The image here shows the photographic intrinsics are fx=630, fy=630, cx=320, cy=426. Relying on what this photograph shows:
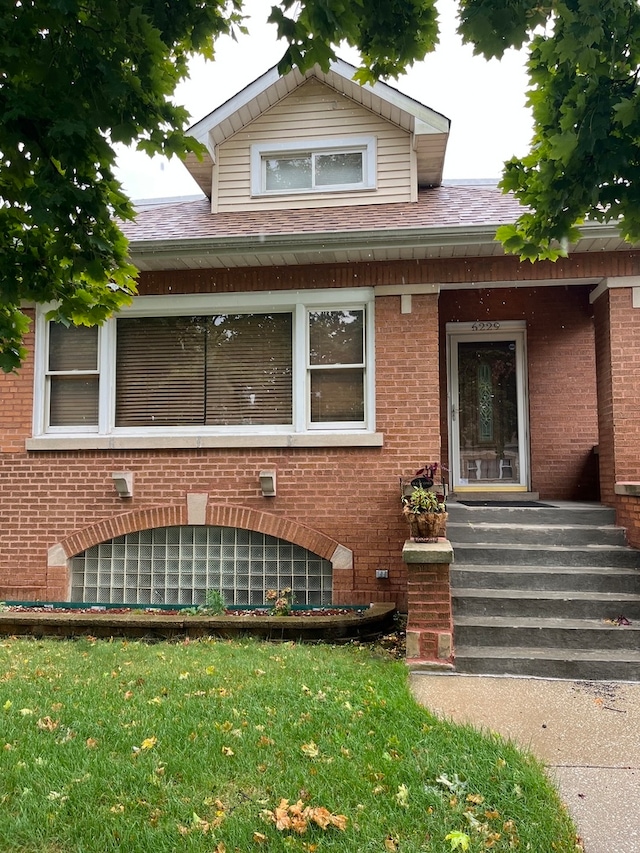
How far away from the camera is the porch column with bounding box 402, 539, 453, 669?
5.01 meters

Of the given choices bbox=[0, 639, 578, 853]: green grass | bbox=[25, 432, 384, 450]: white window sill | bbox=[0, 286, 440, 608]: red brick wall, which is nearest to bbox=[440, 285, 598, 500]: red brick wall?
bbox=[0, 286, 440, 608]: red brick wall

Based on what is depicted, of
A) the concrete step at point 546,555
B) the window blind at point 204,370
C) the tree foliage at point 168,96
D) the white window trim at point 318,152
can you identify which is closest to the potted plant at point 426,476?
the concrete step at point 546,555

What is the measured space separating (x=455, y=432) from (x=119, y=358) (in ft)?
15.0

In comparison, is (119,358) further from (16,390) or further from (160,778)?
(160,778)

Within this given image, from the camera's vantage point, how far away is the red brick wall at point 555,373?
8.45 metres

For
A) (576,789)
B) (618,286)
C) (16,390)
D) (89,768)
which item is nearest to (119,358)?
(16,390)

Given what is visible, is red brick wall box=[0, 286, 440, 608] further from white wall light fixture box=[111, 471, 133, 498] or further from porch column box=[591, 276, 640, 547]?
porch column box=[591, 276, 640, 547]

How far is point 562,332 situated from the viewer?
28.3 feet

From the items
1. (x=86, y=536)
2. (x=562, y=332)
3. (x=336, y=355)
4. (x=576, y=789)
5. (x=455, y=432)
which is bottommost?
(x=576, y=789)

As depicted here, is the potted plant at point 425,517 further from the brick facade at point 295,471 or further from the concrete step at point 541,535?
the brick facade at point 295,471

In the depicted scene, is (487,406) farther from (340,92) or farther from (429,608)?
(340,92)

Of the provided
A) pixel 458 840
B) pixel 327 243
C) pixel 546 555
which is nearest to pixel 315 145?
pixel 327 243

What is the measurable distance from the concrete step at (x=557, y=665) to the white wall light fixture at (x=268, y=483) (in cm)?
279

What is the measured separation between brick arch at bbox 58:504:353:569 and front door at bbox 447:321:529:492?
2581 millimetres
